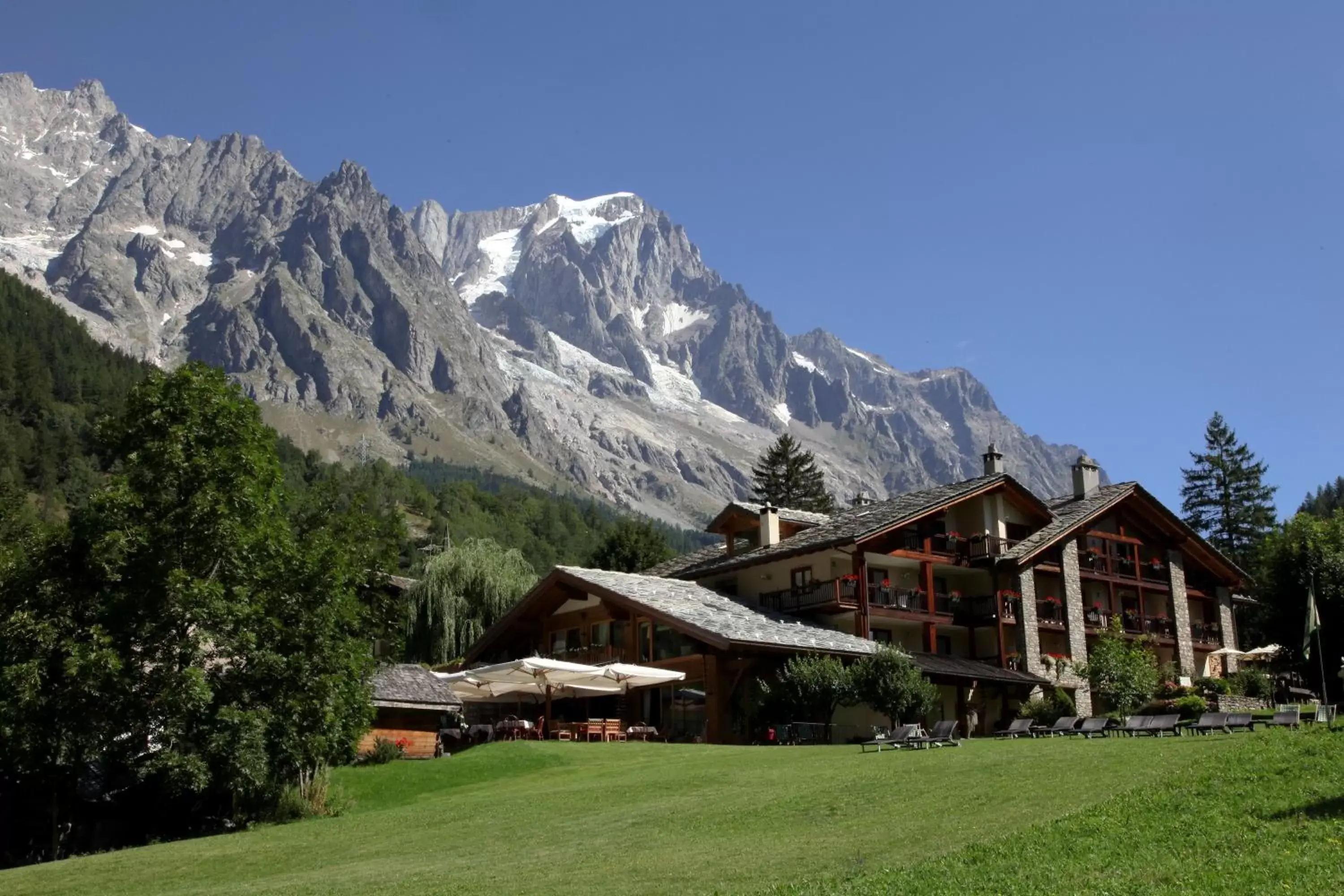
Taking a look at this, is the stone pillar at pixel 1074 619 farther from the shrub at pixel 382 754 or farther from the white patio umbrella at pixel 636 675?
the shrub at pixel 382 754

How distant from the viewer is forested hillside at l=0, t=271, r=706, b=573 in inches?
4550

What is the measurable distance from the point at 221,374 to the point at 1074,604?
34081 mm

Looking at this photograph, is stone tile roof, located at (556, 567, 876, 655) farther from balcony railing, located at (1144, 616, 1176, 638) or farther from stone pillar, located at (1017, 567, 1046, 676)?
balcony railing, located at (1144, 616, 1176, 638)

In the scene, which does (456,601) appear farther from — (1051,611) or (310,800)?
(310,800)

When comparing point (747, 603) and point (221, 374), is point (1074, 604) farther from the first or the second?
point (221, 374)

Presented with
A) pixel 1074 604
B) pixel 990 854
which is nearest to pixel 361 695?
pixel 990 854

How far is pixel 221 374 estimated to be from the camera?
87.5ft

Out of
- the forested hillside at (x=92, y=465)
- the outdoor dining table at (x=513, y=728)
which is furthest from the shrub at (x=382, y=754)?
the forested hillside at (x=92, y=465)

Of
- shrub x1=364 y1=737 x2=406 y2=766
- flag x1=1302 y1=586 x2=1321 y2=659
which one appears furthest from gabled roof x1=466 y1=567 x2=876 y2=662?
flag x1=1302 y1=586 x2=1321 y2=659

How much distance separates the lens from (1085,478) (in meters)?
55.1

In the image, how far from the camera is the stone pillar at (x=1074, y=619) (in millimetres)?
47000

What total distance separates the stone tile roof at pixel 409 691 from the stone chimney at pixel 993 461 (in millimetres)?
26244

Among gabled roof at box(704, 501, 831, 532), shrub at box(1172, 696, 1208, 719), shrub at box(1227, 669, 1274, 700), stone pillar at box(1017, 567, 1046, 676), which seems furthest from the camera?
gabled roof at box(704, 501, 831, 532)

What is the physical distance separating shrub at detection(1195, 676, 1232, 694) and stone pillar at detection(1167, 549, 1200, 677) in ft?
20.2
